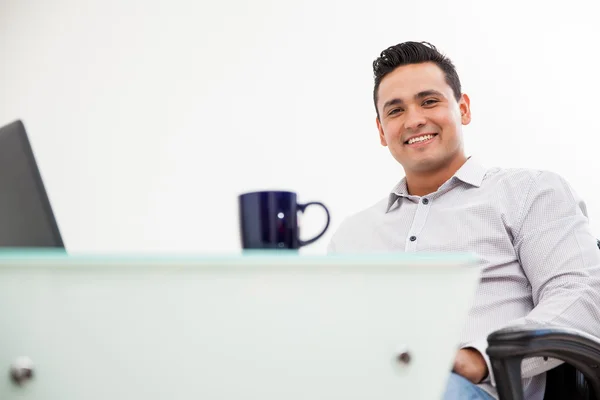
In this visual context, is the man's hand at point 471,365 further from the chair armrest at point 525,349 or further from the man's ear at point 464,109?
the man's ear at point 464,109

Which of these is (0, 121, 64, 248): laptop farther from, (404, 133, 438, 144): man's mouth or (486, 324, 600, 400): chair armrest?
(404, 133, 438, 144): man's mouth

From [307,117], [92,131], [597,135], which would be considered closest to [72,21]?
[92,131]

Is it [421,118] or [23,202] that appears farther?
[421,118]

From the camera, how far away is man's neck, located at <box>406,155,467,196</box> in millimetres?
1588

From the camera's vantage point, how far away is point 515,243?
1.25m

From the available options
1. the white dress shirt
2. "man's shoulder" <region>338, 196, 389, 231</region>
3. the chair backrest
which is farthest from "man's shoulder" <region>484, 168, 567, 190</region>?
the chair backrest

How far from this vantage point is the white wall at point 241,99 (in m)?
2.73

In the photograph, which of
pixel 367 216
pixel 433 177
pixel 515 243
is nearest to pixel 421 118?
pixel 433 177

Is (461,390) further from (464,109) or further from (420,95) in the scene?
(464,109)

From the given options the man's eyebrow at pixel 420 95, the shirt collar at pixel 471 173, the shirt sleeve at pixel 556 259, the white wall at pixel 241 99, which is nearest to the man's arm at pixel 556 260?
the shirt sleeve at pixel 556 259

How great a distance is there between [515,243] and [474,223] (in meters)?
0.10

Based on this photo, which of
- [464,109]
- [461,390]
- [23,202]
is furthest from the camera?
[464,109]

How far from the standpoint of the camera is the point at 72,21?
287cm

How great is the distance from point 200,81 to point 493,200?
191cm
